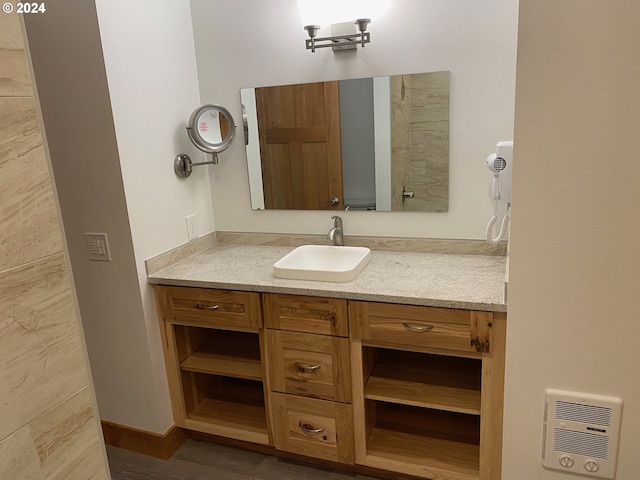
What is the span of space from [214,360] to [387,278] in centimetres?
93

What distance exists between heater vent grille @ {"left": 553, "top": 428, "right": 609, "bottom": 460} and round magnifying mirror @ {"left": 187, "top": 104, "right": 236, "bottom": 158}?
1783mm

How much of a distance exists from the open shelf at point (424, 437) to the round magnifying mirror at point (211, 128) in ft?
4.43

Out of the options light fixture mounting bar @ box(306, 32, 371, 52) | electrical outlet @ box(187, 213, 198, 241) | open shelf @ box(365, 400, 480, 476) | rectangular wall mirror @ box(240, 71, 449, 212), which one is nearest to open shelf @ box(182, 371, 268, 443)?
open shelf @ box(365, 400, 480, 476)

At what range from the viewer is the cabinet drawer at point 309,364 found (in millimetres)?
1898

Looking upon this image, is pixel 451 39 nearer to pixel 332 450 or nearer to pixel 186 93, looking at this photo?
pixel 186 93

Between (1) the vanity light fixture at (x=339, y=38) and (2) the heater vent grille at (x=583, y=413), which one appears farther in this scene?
(1) the vanity light fixture at (x=339, y=38)

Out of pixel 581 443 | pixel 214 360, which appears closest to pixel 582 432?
pixel 581 443

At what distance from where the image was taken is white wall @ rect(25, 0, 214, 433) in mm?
1876

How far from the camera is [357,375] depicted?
1894 millimetres

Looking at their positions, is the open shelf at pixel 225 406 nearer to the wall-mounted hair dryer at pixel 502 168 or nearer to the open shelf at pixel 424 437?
the open shelf at pixel 424 437

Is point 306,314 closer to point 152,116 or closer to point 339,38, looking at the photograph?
point 152,116

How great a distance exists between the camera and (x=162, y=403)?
221 cm

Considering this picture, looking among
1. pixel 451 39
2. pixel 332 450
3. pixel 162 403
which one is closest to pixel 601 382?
pixel 332 450

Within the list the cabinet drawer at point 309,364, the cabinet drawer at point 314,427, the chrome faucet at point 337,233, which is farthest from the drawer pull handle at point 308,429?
the chrome faucet at point 337,233
